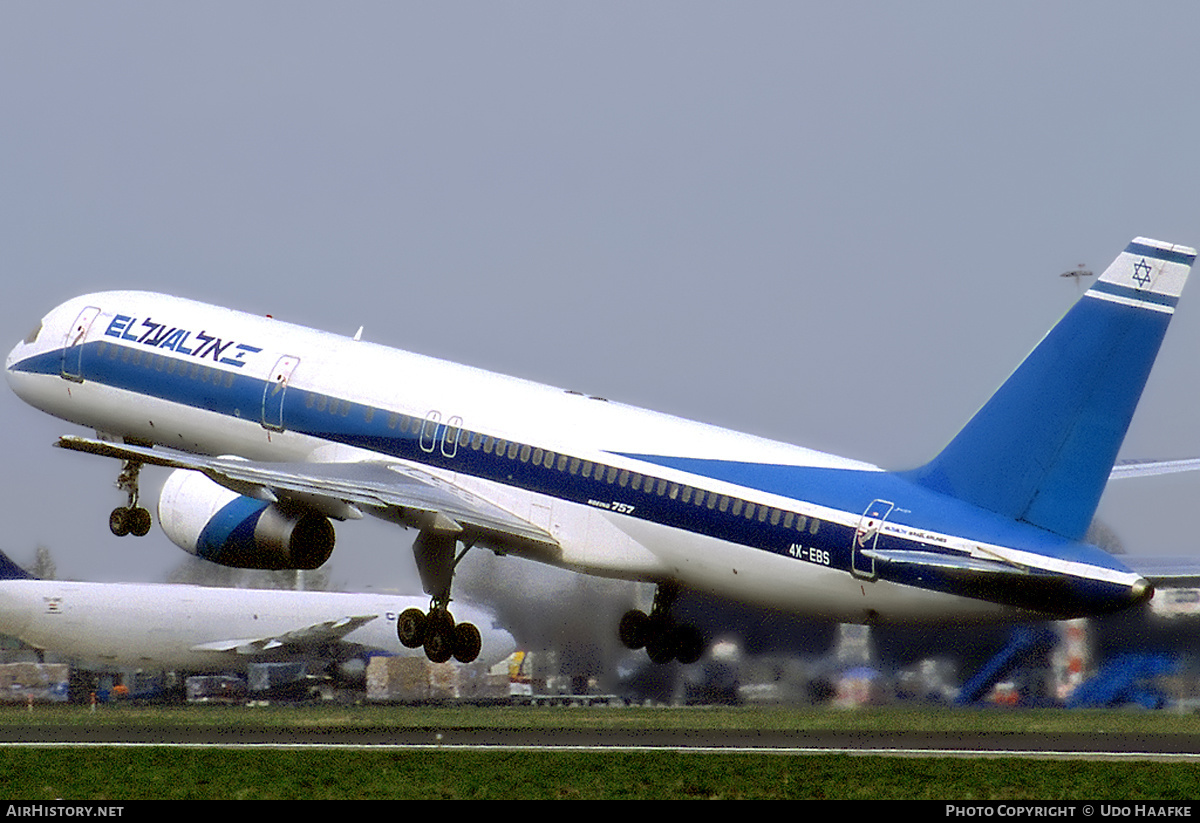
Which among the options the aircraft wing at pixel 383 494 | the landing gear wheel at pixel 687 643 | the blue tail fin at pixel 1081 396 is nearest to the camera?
the blue tail fin at pixel 1081 396

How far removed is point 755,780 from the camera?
32656 millimetres

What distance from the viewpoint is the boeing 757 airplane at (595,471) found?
31766 millimetres

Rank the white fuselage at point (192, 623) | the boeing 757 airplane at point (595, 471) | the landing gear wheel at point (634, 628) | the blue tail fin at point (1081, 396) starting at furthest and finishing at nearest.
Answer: the white fuselage at point (192, 623)
the landing gear wheel at point (634, 628)
the boeing 757 airplane at point (595, 471)
the blue tail fin at point (1081, 396)

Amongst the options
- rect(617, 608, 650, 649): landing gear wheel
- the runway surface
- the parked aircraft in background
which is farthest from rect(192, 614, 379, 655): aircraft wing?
rect(617, 608, 650, 649): landing gear wheel

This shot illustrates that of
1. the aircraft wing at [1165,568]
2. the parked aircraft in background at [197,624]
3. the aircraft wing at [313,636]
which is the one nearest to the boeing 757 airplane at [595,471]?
the aircraft wing at [1165,568]

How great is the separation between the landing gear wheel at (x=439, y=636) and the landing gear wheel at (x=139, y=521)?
11.2m

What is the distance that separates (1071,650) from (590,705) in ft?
56.1

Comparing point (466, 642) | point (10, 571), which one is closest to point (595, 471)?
point (466, 642)

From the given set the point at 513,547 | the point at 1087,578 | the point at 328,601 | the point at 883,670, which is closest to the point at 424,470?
the point at 513,547

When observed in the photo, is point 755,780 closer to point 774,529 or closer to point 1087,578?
point 774,529

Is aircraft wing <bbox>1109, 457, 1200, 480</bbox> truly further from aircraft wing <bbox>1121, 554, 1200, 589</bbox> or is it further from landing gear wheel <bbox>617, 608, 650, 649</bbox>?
landing gear wheel <bbox>617, 608, 650, 649</bbox>

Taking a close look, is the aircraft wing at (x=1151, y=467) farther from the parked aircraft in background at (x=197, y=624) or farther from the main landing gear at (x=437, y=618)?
the parked aircraft in background at (x=197, y=624)

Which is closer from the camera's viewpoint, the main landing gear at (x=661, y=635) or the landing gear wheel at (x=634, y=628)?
the main landing gear at (x=661, y=635)

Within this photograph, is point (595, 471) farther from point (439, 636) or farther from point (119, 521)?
point (119, 521)
